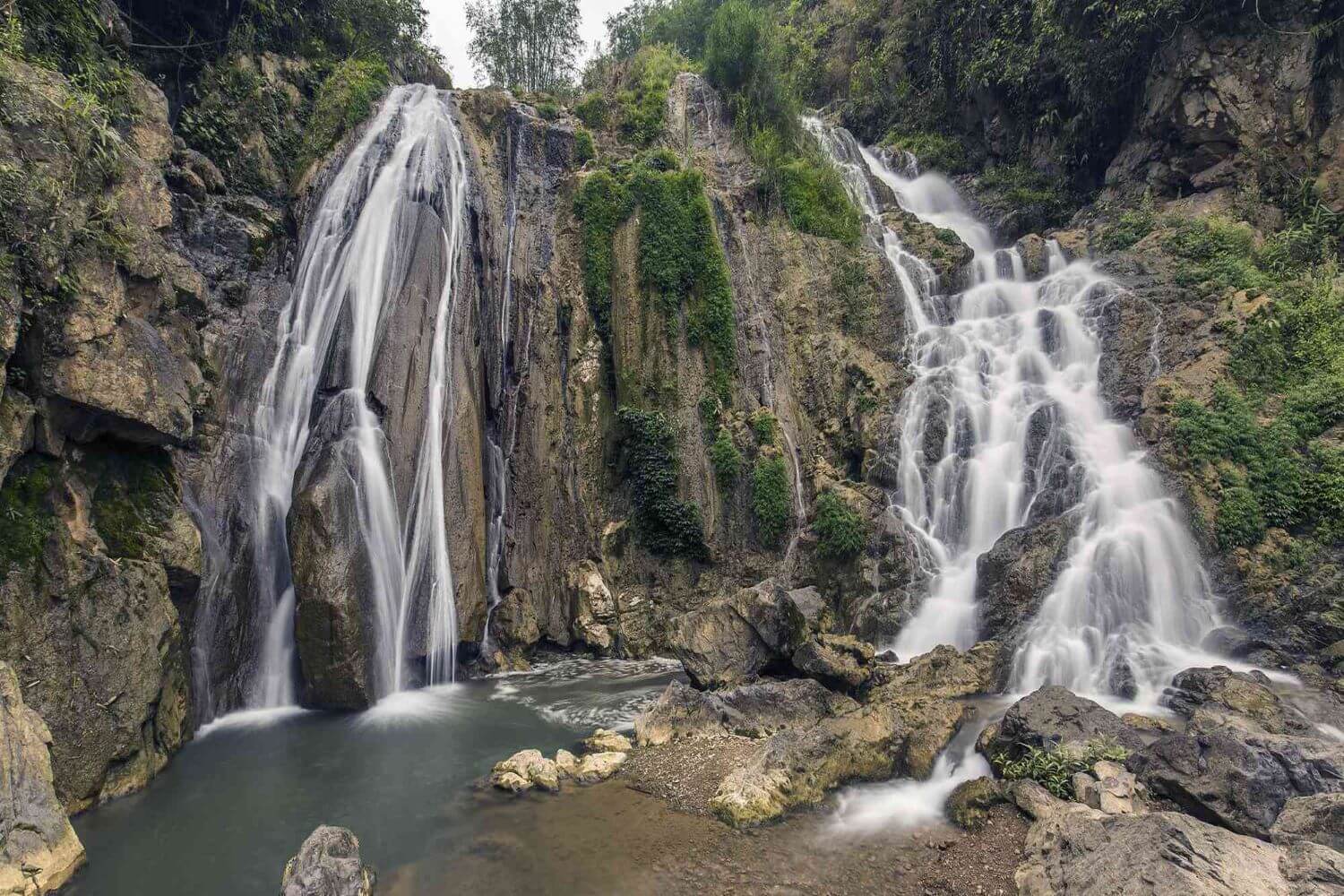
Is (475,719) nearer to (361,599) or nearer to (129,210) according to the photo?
(361,599)

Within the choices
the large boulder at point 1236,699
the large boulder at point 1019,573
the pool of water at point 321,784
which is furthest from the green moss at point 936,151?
the pool of water at point 321,784

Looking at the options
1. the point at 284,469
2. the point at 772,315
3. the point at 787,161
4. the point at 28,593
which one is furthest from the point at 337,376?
the point at 787,161

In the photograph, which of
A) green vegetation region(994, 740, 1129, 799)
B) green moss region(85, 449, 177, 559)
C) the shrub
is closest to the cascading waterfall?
green moss region(85, 449, 177, 559)

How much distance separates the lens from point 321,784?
8.83m

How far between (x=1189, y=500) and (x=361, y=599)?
15.4 meters

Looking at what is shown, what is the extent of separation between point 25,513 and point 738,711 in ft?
31.7

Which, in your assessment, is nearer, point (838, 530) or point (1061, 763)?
point (1061, 763)

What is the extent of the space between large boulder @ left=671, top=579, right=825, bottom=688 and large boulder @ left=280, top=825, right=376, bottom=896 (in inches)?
239

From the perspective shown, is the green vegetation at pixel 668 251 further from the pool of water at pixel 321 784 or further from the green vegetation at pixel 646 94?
the pool of water at pixel 321 784

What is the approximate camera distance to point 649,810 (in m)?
7.77

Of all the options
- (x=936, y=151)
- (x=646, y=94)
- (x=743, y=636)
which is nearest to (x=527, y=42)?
(x=646, y=94)

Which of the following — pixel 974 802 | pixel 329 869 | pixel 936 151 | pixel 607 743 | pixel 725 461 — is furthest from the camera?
pixel 936 151

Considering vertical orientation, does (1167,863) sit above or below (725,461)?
below

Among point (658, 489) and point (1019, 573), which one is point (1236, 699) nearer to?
point (1019, 573)
